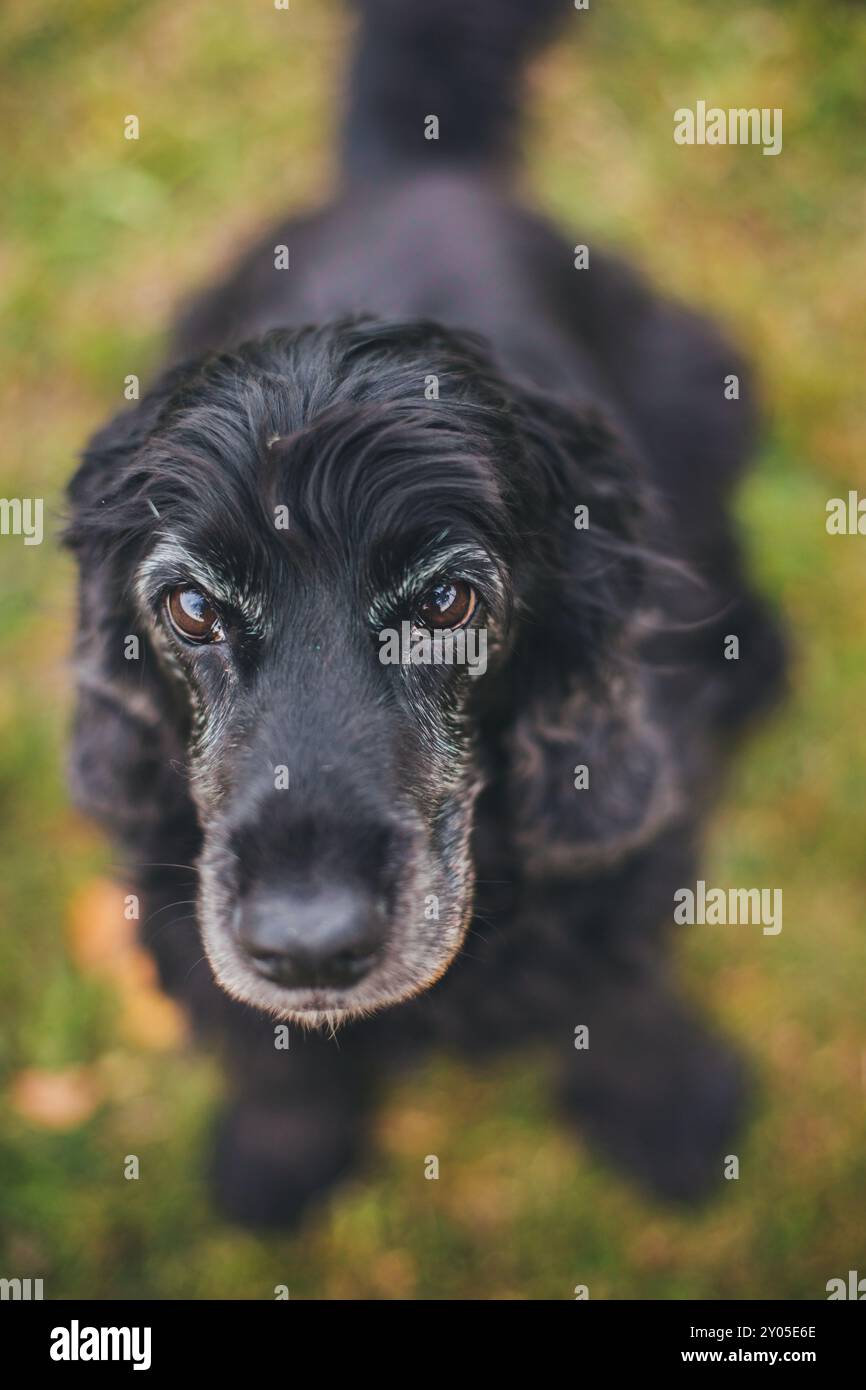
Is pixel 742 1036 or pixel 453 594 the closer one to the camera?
pixel 453 594

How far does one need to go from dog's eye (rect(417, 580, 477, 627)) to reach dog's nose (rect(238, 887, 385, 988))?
0.56 meters

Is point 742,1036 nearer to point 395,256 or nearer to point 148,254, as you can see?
point 395,256

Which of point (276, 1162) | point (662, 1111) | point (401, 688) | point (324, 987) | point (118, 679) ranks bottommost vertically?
point (276, 1162)

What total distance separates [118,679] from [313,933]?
0.87 metres

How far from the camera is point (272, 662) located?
219cm

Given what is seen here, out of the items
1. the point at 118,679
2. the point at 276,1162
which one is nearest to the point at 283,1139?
the point at 276,1162

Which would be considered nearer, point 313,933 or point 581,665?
point 313,933

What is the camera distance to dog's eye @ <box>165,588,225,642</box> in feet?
7.29

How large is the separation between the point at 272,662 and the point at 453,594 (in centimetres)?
38

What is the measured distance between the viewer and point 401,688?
2225 millimetres

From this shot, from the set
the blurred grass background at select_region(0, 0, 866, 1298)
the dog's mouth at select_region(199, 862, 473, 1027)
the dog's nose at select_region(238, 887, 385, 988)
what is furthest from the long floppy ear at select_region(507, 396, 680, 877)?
the blurred grass background at select_region(0, 0, 866, 1298)

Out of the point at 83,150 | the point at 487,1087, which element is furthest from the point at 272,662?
the point at 83,150

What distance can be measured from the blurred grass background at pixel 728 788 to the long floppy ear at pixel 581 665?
4.17 ft

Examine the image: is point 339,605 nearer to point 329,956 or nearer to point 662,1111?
point 329,956
